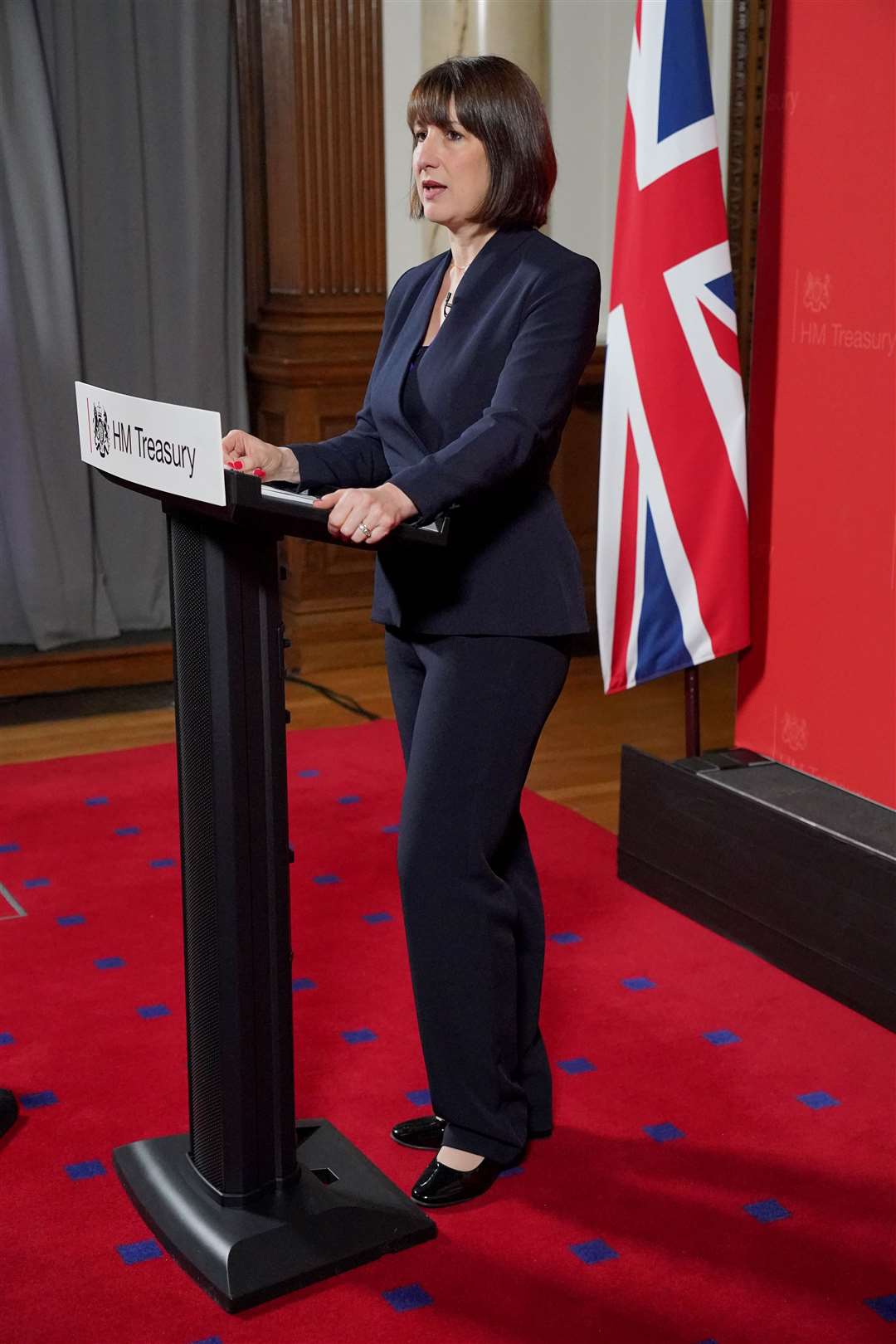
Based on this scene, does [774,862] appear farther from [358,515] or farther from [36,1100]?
[358,515]

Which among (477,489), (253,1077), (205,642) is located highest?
(477,489)

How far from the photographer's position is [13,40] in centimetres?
476

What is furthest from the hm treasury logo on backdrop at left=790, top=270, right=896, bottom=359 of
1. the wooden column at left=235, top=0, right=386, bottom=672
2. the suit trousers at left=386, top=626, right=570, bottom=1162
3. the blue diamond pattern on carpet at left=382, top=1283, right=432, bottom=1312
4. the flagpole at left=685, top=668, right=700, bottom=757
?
the wooden column at left=235, top=0, right=386, bottom=672

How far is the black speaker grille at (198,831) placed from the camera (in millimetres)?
1858

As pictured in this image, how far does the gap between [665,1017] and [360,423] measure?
120 cm

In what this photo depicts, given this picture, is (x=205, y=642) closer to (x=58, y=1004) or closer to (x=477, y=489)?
(x=477, y=489)

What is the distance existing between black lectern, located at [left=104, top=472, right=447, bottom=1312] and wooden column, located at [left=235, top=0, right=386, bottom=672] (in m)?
3.35

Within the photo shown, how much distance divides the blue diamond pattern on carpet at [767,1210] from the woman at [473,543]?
1.10 ft

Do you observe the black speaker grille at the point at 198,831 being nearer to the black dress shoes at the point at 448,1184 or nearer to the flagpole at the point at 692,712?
the black dress shoes at the point at 448,1184

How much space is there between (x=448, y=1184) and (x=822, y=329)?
1.78 meters

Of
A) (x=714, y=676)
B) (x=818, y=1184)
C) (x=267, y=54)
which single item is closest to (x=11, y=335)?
(x=267, y=54)

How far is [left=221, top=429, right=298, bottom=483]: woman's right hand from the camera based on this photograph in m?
1.94

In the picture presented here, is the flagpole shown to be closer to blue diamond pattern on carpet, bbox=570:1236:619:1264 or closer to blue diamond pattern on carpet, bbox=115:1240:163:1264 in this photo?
blue diamond pattern on carpet, bbox=570:1236:619:1264

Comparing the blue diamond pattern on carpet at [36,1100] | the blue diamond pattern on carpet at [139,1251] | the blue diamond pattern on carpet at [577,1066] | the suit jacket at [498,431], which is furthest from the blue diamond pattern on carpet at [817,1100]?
the blue diamond pattern on carpet at [36,1100]
